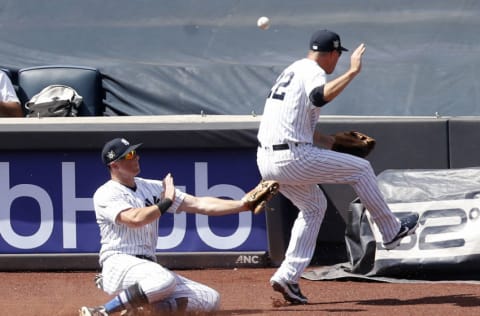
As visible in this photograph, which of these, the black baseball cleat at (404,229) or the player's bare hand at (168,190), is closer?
the player's bare hand at (168,190)

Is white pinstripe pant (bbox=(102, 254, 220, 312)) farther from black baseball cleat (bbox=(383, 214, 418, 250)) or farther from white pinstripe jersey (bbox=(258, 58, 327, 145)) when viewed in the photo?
black baseball cleat (bbox=(383, 214, 418, 250))

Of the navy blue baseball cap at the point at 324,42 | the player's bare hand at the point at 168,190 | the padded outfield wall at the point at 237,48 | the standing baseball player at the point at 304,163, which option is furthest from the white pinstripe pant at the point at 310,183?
the padded outfield wall at the point at 237,48

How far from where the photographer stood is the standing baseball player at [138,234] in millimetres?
5297

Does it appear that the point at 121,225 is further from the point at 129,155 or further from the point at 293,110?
the point at 293,110

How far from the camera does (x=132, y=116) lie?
8266 mm

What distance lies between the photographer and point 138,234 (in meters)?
5.55

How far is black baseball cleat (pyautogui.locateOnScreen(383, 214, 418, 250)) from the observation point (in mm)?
6273

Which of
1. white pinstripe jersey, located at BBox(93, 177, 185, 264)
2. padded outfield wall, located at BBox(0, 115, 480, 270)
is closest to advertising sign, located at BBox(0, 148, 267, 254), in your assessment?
padded outfield wall, located at BBox(0, 115, 480, 270)

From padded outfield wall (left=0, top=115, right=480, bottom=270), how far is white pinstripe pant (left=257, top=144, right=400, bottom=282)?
1.07 meters

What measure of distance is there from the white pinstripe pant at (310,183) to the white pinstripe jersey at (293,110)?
3.0 inches

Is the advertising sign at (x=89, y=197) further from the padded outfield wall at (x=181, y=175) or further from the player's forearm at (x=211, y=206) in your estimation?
the player's forearm at (x=211, y=206)

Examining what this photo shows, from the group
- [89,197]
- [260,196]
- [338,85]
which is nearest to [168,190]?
[260,196]

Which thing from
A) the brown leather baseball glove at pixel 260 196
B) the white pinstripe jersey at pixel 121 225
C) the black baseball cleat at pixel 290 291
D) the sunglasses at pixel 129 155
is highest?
the sunglasses at pixel 129 155

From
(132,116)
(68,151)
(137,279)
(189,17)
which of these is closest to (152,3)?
(189,17)
